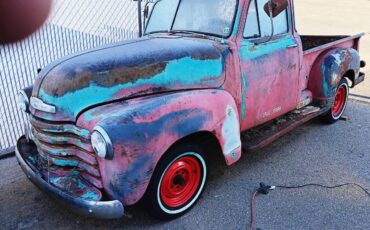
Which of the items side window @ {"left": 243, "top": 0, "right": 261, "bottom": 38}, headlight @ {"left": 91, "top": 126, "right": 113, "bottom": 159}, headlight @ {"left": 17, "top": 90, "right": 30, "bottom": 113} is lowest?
headlight @ {"left": 91, "top": 126, "right": 113, "bottom": 159}

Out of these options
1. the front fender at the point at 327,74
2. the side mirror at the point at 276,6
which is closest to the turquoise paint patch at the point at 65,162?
the side mirror at the point at 276,6

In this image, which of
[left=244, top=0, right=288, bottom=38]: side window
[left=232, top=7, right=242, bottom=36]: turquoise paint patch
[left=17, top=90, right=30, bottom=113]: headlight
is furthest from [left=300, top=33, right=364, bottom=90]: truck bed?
[left=17, top=90, right=30, bottom=113]: headlight

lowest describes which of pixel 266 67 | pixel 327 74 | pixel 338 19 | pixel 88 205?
pixel 338 19

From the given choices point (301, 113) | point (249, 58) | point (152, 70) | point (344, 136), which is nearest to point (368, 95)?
point (344, 136)

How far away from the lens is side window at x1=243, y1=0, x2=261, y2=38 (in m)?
3.55

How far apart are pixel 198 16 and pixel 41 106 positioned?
1.76m

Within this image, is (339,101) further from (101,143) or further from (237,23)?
(101,143)

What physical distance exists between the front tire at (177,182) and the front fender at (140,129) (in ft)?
0.50

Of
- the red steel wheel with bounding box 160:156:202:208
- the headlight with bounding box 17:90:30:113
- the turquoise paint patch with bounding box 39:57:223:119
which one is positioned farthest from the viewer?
the headlight with bounding box 17:90:30:113

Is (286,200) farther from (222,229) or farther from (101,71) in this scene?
(101,71)

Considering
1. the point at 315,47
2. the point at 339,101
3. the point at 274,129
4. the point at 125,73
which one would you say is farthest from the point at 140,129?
the point at 339,101

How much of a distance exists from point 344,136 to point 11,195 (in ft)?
13.3

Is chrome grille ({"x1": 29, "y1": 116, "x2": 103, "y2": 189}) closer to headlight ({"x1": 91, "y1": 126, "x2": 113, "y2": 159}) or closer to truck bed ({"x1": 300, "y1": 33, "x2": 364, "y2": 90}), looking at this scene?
headlight ({"x1": 91, "y1": 126, "x2": 113, "y2": 159})

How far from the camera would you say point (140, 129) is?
98.7 inches
